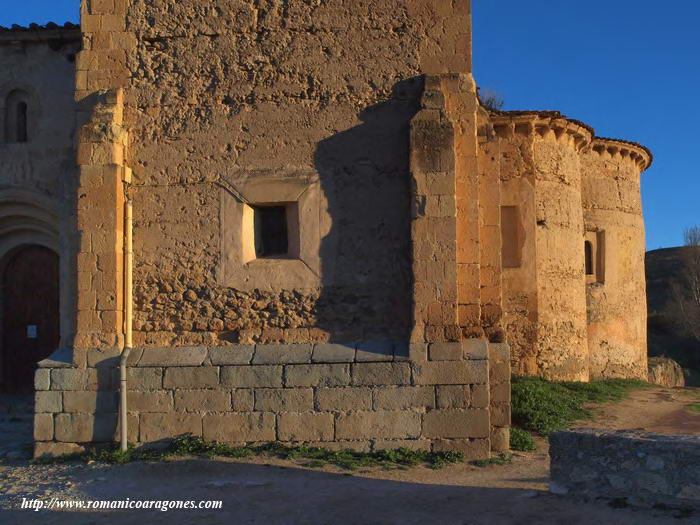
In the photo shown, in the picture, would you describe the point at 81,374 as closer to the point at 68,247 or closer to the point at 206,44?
the point at 68,247

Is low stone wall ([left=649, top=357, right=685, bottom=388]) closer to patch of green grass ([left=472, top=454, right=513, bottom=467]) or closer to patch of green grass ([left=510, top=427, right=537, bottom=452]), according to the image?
patch of green grass ([left=510, top=427, right=537, bottom=452])

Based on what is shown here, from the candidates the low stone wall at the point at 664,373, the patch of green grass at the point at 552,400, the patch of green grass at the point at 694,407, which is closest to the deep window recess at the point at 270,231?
the patch of green grass at the point at 552,400

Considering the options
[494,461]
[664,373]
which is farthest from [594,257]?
[494,461]

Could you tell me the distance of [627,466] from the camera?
5.56 m

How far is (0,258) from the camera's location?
11453 mm

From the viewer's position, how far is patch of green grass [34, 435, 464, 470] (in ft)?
25.0

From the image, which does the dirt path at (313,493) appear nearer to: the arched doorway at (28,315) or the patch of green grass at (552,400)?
the patch of green grass at (552,400)

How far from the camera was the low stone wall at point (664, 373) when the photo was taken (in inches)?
729

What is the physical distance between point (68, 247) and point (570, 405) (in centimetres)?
758

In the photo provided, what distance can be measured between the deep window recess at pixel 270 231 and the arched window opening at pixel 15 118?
442 cm

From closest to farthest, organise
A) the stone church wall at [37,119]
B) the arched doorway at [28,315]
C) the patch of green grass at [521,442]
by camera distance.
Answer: the patch of green grass at [521,442] < the stone church wall at [37,119] < the arched doorway at [28,315]

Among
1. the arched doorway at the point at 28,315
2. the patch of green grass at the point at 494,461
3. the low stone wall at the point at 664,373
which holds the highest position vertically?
the arched doorway at the point at 28,315

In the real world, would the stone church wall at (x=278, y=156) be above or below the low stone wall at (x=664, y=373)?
above

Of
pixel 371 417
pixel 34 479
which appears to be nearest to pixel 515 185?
pixel 371 417
